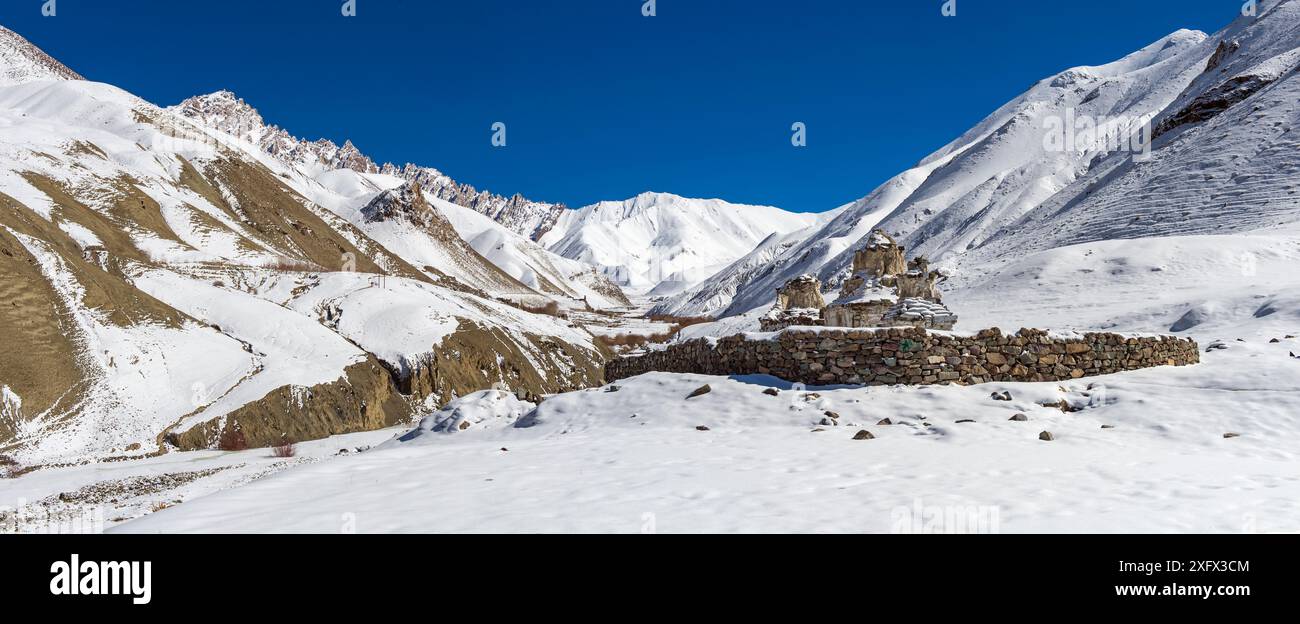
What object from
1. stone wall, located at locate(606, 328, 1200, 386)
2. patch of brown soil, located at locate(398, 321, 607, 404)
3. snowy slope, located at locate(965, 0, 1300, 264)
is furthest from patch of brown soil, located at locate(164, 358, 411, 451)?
snowy slope, located at locate(965, 0, 1300, 264)

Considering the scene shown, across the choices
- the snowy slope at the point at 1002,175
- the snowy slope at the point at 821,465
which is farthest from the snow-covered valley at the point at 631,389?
the snowy slope at the point at 1002,175

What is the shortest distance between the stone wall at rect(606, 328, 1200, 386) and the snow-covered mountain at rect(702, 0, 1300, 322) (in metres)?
32.5

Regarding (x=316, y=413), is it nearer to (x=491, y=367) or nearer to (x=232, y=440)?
(x=232, y=440)

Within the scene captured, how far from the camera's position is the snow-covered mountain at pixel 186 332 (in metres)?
27.3

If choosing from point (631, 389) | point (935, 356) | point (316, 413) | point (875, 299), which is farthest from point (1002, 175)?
point (631, 389)

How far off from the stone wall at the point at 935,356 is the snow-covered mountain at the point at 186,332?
24.2 m

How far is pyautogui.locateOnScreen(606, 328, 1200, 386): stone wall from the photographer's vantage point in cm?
1345

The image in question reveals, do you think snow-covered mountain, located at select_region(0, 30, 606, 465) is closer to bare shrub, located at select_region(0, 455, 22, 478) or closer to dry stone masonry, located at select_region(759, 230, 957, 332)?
bare shrub, located at select_region(0, 455, 22, 478)

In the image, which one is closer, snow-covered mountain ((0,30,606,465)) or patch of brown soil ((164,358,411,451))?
snow-covered mountain ((0,30,606,465))

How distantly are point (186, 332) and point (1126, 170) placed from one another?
7283cm

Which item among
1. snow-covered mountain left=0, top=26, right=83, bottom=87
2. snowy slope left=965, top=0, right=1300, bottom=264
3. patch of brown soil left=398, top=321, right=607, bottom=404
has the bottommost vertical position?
patch of brown soil left=398, top=321, right=607, bottom=404

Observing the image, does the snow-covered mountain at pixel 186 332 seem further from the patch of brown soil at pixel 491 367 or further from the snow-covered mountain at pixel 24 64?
the snow-covered mountain at pixel 24 64
